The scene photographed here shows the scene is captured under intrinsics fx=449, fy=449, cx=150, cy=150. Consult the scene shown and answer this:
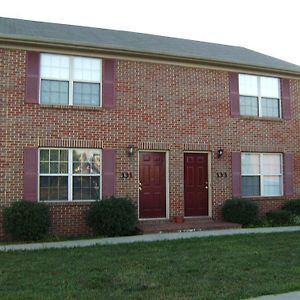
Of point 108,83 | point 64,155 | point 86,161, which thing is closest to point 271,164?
point 108,83

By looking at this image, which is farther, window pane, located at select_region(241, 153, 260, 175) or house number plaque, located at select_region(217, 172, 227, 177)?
window pane, located at select_region(241, 153, 260, 175)

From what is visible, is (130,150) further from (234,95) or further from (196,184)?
(234,95)

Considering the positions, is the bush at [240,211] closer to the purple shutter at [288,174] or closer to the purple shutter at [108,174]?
the purple shutter at [288,174]

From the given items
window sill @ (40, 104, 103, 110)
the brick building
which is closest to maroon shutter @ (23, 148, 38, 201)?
the brick building

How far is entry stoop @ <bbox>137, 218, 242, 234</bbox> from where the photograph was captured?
12.1 m

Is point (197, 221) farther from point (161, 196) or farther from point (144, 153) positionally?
point (144, 153)

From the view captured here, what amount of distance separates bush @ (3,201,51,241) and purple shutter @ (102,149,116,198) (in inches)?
78.4

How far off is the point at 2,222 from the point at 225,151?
22.9ft

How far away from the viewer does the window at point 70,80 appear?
12242mm

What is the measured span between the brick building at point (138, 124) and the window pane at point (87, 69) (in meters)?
0.03

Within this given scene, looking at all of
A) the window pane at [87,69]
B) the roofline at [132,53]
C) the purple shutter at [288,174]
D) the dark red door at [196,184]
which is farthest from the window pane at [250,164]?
the window pane at [87,69]

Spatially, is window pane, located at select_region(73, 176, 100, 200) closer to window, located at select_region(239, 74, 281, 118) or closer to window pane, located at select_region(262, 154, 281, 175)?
window, located at select_region(239, 74, 281, 118)

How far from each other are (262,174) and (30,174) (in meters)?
7.50

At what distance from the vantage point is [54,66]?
12.3 meters
